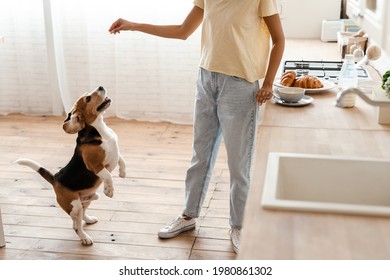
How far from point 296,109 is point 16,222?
1.61 m

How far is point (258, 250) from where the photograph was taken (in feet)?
3.97

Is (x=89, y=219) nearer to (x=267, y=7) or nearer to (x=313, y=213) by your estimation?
(x=267, y=7)

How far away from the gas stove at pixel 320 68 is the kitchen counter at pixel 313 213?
0.17 meters

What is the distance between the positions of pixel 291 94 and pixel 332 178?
0.78m

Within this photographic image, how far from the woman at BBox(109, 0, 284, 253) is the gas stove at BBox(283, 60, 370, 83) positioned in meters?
0.54

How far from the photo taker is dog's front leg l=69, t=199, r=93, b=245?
2678 millimetres

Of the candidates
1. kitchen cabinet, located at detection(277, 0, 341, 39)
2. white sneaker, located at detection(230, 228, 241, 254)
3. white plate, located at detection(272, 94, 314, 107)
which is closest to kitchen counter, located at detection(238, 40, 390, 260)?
white plate, located at detection(272, 94, 314, 107)

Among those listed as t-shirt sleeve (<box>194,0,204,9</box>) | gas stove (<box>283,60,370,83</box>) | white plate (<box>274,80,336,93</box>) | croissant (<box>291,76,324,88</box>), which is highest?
t-shirt sleeve (<box>194,0,204,9</box>)

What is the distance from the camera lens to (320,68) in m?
3.08

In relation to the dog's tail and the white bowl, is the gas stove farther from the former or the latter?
the dog's tail

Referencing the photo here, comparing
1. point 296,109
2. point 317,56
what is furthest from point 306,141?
point 317,56

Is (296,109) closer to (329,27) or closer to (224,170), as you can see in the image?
(224,170)

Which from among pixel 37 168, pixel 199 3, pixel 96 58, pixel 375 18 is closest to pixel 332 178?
pixel 375 18

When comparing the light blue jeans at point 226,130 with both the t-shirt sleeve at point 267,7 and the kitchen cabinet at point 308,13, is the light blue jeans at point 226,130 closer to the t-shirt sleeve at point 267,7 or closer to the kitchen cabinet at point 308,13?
the t-shirt sleeve at point 267,7
